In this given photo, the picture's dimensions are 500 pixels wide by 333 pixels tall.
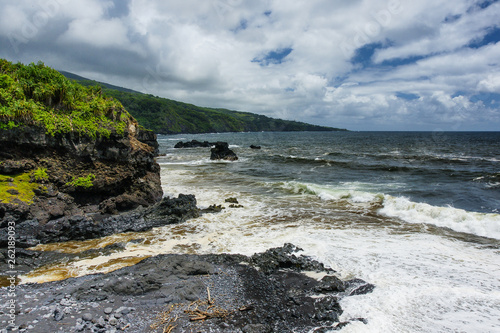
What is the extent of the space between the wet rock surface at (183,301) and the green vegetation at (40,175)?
6.13 meters

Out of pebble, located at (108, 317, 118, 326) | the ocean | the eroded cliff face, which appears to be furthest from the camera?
the eroded cliff face

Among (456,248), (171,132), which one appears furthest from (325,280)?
(171,132)

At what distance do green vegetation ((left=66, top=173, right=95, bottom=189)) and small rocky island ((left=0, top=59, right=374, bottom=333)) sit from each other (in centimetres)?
5

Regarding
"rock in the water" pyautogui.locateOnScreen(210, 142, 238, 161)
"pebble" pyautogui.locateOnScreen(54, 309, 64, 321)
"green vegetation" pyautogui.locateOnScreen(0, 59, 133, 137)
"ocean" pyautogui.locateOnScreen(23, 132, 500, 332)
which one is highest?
"green vegetation" pyautogui.locateOnScreen(0, 59, 133, 137)

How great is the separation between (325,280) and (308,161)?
3685 centimetres

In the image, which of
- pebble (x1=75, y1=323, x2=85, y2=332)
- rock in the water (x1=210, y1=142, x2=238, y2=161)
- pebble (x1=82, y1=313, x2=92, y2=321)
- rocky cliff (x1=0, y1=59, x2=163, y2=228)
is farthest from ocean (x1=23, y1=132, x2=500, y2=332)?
rock in the water (x1=210, y1=142, x2=238, y2=161)

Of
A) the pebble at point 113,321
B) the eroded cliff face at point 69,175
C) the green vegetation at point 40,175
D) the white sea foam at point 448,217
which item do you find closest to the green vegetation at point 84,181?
the eroded cliff face at point 69,175

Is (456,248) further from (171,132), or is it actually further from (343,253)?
(171,132)

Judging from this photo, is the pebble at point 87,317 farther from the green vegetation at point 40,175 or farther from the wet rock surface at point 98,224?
the green vegetation at point 40,175

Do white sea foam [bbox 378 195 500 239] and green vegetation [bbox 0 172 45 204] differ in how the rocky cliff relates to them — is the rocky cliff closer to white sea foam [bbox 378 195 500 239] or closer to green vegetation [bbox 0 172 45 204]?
green vegetation [bbox 0 172 45 204]

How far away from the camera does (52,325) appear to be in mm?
5523

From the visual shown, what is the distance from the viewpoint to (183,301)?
6.57 meters

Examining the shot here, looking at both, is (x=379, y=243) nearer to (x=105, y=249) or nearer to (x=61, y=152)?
(x=105, y=249)

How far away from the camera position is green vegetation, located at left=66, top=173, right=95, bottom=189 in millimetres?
12680
